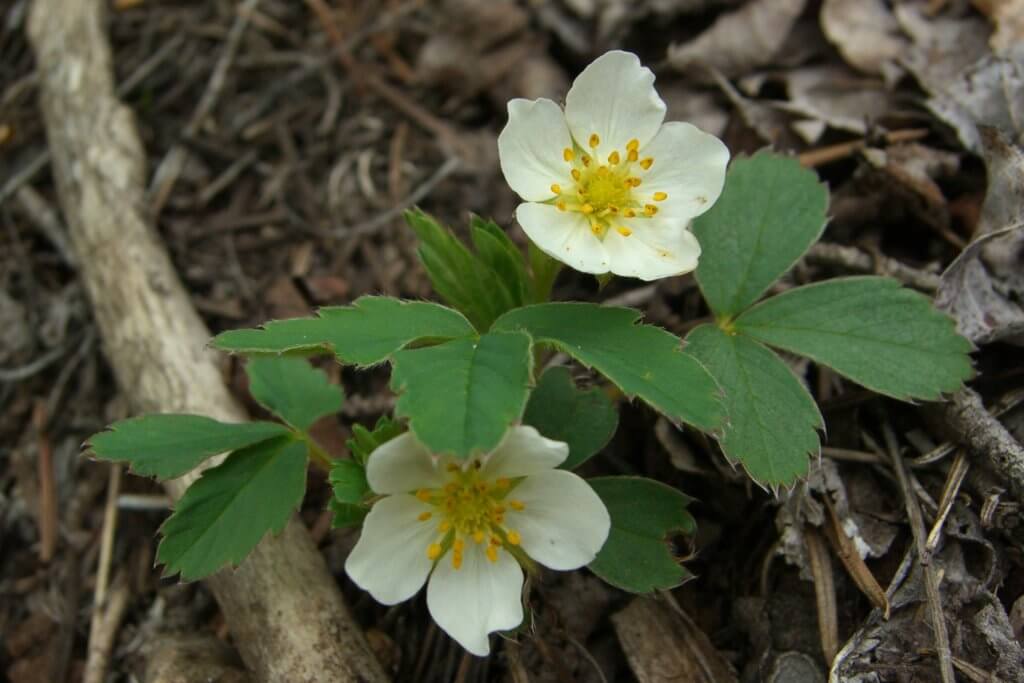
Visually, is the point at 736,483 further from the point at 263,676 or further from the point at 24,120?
the point at 24,120

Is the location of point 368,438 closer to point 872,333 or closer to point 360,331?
point 360,331

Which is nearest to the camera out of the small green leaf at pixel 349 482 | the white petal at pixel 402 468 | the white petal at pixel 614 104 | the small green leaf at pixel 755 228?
the white petal at pixel 402 468

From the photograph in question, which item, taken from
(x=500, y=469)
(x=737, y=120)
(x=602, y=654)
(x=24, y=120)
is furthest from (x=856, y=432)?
(x=24, y=120)

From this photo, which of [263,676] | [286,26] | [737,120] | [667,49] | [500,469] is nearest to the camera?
[500,469]

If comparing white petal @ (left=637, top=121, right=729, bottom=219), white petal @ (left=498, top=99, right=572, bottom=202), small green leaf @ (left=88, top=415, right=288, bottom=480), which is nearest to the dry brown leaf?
white petal @ (left=637, top=121, right=729, bottom=219)

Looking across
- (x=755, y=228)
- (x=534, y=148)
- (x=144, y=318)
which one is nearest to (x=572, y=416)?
(x=534, y=148)

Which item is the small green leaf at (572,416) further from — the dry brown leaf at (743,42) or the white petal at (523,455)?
the dry brown leaf at (743,42)

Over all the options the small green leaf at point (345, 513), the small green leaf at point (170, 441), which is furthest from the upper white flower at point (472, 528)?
the small green leaf at point (170, 441)
